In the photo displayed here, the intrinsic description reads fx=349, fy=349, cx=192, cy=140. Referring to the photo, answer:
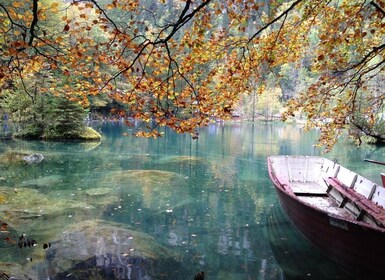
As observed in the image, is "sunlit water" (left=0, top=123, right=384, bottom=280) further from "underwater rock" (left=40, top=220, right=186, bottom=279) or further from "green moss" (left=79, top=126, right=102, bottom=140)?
"green moss" (left=79, top=126, right=102, bottom=140)

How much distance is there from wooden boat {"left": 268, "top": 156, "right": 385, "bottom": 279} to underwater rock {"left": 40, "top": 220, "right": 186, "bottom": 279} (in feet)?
8.99

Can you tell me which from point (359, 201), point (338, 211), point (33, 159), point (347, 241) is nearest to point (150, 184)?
point (338, 211)

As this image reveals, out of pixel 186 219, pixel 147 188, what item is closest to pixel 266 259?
pixel 186 219

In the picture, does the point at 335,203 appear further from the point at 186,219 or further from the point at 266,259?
the point at 186,219

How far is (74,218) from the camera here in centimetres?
890

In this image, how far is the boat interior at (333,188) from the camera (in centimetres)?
745

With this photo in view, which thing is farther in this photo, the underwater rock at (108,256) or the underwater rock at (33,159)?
the underwater rock at (33,159)

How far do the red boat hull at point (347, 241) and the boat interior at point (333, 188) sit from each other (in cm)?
32

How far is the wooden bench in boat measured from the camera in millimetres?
6679

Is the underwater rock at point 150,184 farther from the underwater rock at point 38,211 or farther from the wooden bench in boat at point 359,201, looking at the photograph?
the wooden bench in boat at point 359,201

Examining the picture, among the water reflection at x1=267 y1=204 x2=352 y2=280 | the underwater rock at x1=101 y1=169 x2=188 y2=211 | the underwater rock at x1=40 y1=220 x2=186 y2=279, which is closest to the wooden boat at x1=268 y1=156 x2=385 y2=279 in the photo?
the water reflection at x1=267 y1=204 x2=352 y2=280

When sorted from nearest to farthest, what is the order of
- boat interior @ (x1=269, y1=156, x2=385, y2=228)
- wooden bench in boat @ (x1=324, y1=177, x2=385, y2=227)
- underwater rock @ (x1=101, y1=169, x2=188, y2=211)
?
wooden bench in boat @ (x1=324, y1=177, x2=385, y2=227)
boat interior @ (x1=269, y1=156, x2=385, y2=228)
underwater rock @ (x1=101, y1=169, x2=188, y2=211)

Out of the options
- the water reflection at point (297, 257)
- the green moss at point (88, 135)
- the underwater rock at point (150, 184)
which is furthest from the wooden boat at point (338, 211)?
the green moss at point (88, 135)

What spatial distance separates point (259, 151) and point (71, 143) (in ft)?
42.4
